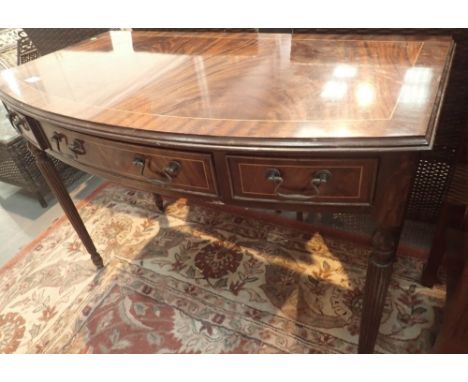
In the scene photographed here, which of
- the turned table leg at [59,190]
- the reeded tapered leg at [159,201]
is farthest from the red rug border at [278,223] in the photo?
the turned table leg at [59,190]

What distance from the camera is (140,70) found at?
0.95m

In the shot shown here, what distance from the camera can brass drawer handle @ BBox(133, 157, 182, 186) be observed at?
0.73m

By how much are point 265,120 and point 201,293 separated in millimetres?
876

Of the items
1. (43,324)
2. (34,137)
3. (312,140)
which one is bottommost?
(43,324)

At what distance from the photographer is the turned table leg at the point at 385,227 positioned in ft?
1.97

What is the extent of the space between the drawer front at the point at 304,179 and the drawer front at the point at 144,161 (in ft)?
0.22

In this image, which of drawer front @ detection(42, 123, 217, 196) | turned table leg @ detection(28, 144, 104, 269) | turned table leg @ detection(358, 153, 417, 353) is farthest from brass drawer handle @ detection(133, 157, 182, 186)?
turned table leg @ detection(28, 144, 104, 269)

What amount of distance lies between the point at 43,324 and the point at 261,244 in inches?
35.0

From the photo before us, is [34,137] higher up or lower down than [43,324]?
higher up

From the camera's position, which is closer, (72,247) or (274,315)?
A: (274,315)
